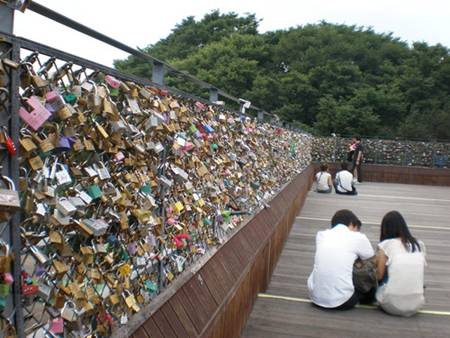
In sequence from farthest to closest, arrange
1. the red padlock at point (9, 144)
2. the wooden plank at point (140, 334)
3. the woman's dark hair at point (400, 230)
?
1. the woman's dark hair at point (400, 230)
2. the wooden plank at point (140, 334)
3. the red padlock at point (9, 144)

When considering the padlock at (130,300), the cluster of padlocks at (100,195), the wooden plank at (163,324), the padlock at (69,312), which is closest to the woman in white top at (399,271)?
the cluster of padlocks at (100,195)

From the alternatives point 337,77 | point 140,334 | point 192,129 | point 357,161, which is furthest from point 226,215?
point 337,77

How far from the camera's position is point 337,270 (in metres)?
5.39

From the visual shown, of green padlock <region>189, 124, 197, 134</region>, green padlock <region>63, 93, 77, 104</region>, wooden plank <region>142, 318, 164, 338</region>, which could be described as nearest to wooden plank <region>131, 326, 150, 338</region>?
wooden plank <region>142, 318, 164, 338</region>

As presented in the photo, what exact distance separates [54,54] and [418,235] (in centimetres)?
932

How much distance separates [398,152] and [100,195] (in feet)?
84.4

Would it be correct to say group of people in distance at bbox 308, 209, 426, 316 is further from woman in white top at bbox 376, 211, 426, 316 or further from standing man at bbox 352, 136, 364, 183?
standing man at bbox 352, 136, 364, 183

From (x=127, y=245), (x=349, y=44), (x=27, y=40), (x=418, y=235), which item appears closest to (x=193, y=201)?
(x=127, y=245)

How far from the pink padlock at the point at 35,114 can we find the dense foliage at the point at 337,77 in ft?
126

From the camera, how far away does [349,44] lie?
55.3 meters

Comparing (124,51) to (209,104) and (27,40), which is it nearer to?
(27,40)

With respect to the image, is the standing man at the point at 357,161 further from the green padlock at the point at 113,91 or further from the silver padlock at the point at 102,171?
the silver padlock at the point at 102,171

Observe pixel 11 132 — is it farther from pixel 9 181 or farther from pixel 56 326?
pixel 56 326

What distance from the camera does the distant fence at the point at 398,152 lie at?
25.9 m
